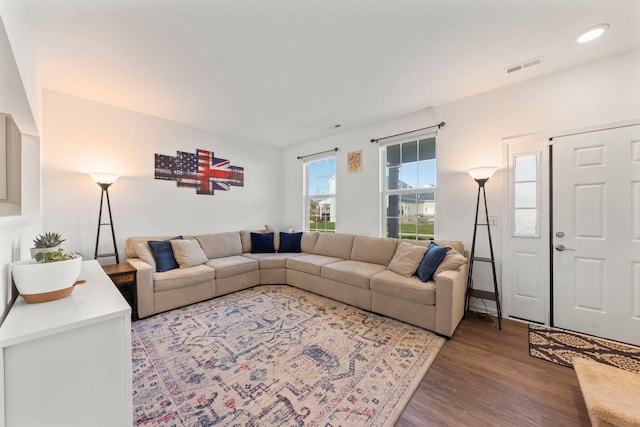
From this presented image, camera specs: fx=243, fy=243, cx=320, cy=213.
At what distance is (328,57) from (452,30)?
38.8 inches

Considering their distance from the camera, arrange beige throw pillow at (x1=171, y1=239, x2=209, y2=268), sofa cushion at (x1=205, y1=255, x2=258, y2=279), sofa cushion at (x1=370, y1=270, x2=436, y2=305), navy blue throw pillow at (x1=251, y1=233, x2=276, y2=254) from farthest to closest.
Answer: navy blue throw pillow at (x1=251, y1=233, x2=276, y2=254), sofa cushion at (x1=205, y1=255, x2=258, y2=279), beige throw pillow at (x1=171, y1=239, x2=209, y2=268), sofa cushion at (x1=370, y1=270, x2=436, y2=305)

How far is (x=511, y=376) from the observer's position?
1788 mm

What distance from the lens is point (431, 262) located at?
260 cm

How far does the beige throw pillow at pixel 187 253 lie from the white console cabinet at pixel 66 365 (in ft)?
7.19

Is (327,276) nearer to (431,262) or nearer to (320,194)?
(431,262)

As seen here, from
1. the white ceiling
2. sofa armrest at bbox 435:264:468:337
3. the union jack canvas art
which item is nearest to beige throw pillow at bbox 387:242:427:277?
sofa armrest at bbox 435:264:468:337

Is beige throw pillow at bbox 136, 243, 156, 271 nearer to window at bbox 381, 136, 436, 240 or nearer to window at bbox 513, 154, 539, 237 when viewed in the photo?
window at bbox 381, 136, 436, 240

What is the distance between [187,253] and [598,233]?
453 cm

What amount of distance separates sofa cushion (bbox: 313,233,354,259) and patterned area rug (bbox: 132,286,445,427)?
108 centimetres

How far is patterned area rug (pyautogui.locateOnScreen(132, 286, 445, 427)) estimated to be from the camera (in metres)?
1.46

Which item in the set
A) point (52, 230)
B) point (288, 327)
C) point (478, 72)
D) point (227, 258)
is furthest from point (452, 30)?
point (52, 230)

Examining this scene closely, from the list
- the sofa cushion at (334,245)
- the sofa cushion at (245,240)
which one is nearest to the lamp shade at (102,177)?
the sofa cushion at (245,240)

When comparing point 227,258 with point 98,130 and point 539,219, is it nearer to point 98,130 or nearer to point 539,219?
point 98,130

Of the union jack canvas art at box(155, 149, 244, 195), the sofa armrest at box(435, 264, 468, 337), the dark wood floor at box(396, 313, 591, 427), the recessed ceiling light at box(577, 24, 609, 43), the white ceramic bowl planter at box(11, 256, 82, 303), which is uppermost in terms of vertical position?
the recessed ceiling light at box(577, 24, 609, 43)
